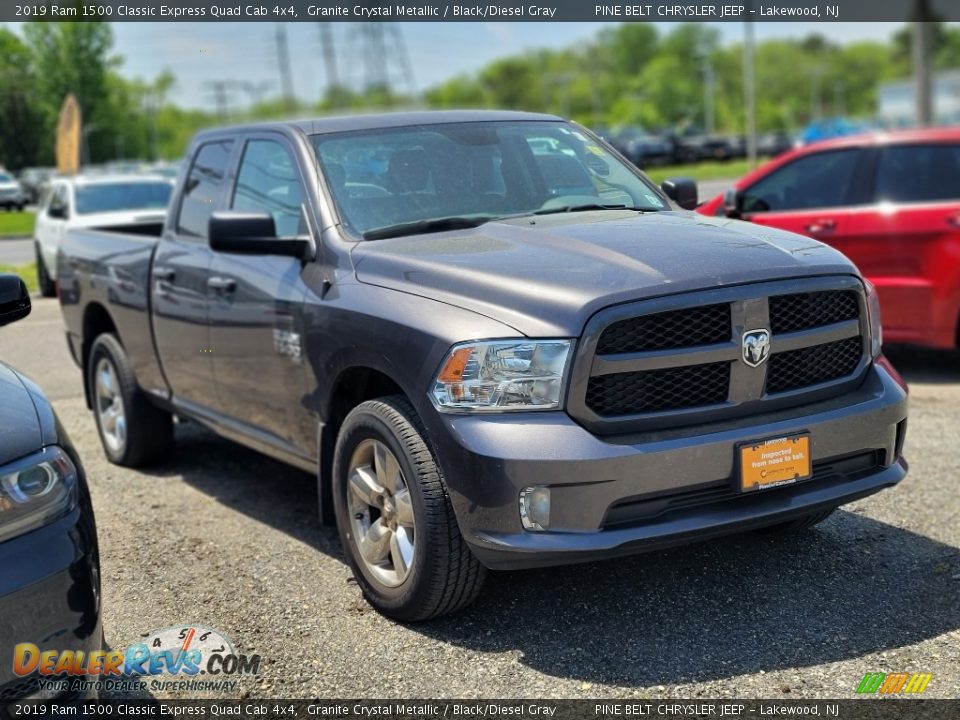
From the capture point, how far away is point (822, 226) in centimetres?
845

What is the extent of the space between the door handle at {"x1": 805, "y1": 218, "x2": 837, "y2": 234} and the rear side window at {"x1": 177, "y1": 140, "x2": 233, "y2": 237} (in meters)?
4.44

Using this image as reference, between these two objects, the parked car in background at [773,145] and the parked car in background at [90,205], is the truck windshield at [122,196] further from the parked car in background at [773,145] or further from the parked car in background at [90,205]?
the parked car in background at [773,145]

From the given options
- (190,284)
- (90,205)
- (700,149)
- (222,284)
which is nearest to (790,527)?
(222,284)

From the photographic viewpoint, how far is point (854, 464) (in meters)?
4.21

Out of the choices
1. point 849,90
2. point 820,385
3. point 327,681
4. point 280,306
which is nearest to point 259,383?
point 280,306

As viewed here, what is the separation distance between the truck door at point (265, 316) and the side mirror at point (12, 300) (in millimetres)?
1184

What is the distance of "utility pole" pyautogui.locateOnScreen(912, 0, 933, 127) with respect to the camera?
76.2ft

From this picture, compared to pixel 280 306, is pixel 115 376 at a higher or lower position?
lower

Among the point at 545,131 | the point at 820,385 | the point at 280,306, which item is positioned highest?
the point at 545,131

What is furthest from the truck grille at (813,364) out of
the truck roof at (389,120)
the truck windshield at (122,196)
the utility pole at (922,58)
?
the utility pole at (922,58)

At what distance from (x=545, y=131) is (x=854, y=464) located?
7.43 ft

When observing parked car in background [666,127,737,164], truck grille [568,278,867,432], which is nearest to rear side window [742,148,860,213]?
truck grille [568,278,867,432]

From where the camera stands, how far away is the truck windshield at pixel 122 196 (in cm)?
1639

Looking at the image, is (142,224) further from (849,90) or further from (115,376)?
(849,90)
